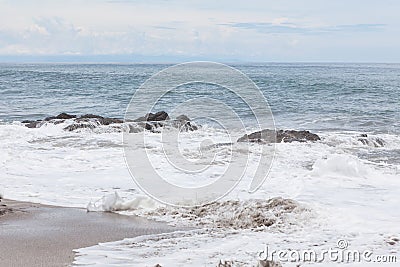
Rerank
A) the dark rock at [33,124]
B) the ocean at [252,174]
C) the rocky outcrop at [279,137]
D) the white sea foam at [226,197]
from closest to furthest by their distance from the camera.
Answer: the white sea foam at [226,197], the ocean at [252,174], the rocky outcrop at [279,137], the dark rock at [33,124]

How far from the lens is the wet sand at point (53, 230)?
454cm

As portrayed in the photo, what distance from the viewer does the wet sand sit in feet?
14.9

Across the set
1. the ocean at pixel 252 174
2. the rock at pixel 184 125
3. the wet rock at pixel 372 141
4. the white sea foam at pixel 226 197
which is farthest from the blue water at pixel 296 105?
the white sea foam at pixel 226 197

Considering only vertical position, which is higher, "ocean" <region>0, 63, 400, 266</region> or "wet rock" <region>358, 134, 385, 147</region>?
"wet rock" <region>358, 134, 385, 147</region>

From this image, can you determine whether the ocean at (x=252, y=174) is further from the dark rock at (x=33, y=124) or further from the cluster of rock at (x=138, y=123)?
the cluster of rock at (x=138, y=123)

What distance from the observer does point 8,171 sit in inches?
346

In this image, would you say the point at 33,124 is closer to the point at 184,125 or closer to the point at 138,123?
the point at 138,123

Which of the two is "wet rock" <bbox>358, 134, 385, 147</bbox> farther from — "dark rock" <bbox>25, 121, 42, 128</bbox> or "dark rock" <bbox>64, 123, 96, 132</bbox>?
"dark rock" <bbox>25, 121, 42, 128</bbox>

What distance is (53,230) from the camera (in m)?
5.45

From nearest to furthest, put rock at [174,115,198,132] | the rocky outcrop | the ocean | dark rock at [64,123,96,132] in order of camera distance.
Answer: the ocean
the rocky outcrop
dark rock at [64,123,96,132]
rock at [174,115,198,132]

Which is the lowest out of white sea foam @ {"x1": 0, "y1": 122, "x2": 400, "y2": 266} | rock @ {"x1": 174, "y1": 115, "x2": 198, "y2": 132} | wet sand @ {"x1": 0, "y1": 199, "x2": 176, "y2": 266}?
wet sand @ {"x1": 0, "y1": 199, "x2": 176, "y2": 266}

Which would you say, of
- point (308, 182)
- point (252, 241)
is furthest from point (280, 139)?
point (252, 241)

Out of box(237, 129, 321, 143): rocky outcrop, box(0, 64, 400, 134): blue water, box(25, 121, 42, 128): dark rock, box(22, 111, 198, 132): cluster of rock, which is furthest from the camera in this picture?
box(0, 64, 400, 134): blue water

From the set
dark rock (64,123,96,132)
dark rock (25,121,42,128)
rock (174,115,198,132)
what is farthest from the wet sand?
dark rock (25,121,42,128)
